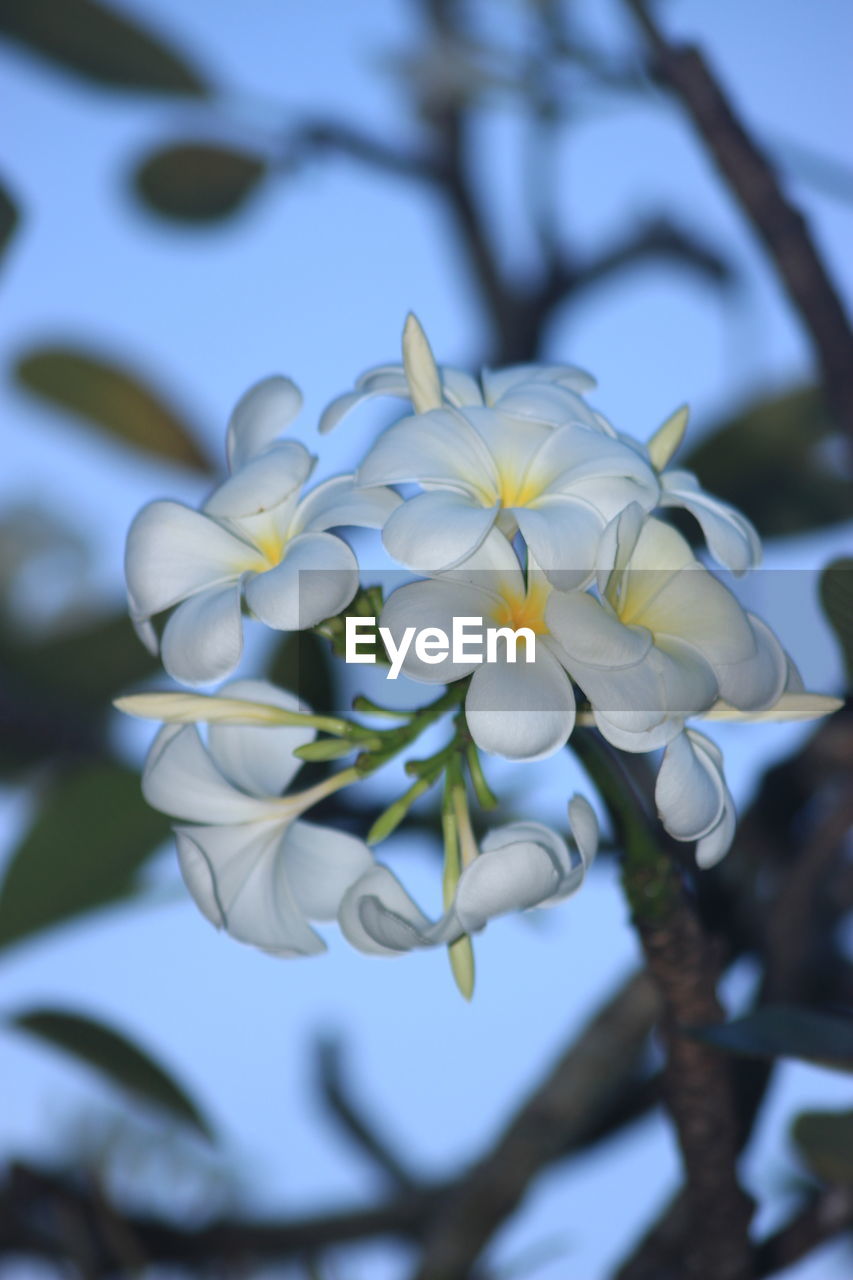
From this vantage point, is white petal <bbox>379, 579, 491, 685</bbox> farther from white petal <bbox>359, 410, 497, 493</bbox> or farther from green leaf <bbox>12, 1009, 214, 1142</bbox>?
green leaf <bbox>12, 1009, 214, 1142</bbox>

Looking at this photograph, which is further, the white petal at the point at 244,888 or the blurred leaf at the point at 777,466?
the blurred leaf at the point at 777,466

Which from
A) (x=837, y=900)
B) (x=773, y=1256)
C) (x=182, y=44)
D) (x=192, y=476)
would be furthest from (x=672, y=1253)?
(x=182, y=44)

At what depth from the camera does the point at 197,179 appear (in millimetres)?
870

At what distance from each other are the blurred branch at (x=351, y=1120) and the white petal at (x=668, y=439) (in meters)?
0.59

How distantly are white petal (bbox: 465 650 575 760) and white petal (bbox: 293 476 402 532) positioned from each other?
2.3 inches

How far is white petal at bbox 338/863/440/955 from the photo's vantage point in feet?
1.03

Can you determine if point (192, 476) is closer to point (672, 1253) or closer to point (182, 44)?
point (182, 44)

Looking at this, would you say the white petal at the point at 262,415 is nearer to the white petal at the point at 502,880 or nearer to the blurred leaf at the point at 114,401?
the white petal at the point at 502,880

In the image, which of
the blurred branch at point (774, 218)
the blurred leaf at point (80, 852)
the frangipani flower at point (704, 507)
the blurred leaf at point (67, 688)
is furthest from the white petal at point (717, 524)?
the blurred leaf at point (67, 688)

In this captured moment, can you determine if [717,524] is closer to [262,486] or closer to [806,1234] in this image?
[262,486]

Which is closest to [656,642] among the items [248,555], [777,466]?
[248,555]

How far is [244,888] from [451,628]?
0.14m

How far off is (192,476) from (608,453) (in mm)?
636

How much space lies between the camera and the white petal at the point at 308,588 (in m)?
0.29
